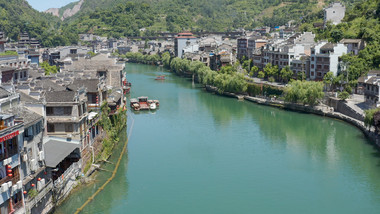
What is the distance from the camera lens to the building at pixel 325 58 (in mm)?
31625

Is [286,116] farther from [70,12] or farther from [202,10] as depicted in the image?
[70,12]

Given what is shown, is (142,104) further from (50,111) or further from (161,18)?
(161,18)

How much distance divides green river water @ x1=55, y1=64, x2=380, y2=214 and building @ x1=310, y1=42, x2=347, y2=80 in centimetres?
565

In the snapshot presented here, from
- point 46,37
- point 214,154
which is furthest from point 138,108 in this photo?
point 46,37

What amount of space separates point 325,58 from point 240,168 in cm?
1719

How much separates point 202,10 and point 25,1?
42.1 metres

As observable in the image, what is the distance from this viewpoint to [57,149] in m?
14.1

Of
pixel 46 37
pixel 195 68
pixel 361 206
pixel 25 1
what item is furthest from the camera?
pixel 25 1

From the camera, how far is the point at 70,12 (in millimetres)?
180000

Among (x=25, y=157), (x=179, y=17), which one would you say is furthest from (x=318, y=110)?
(x=179, y=17)

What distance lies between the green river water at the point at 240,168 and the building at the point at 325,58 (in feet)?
18.5

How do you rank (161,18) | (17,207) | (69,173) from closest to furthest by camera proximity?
Result: (17,207) < (69,173) < (161,18)

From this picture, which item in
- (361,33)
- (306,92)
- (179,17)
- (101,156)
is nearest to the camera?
(101,156)

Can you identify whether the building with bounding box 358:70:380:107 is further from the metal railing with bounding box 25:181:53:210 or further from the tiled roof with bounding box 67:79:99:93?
the metal railing with bounding box 25:181:53:210
